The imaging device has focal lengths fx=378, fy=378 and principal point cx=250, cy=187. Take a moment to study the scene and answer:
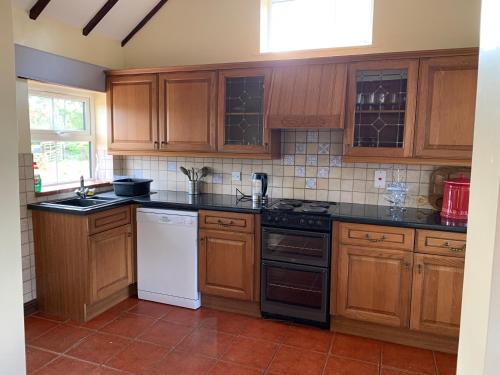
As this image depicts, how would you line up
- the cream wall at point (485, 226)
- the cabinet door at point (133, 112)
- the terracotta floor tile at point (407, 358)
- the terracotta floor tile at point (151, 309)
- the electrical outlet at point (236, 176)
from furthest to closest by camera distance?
1. the electrical outlet at point (236, 176)
2. the cabinet door at point (133, 112)
3. the terracotta floor tile at point (151, 309)
4. the terracotta floor tile at point (407, 358)
5. the cream wall at point (485, 226)

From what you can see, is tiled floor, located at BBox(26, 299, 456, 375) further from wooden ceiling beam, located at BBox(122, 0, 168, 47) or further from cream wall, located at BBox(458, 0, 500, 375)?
wooden ceiling beam, located at BBox(122, 0, 168, 47)

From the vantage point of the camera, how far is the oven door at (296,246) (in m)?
2.76

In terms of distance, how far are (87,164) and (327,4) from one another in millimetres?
2746

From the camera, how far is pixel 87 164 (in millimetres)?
3854

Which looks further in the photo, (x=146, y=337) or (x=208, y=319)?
(x=208, y=319)

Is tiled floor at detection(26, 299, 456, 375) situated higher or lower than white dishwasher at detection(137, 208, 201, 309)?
lower

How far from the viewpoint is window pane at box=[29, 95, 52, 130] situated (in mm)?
3203

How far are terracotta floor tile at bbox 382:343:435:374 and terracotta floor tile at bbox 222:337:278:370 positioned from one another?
75 cm

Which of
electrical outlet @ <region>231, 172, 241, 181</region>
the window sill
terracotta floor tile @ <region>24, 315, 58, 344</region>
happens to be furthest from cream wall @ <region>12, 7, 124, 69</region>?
terracotta floor tile @ <region>24, 315, 58, 344</region>

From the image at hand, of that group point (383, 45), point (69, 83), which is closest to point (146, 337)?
point (69, 83)

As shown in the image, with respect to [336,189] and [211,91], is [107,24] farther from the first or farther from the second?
[336,189]

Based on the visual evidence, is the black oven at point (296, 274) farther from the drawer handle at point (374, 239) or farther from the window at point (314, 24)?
the window at point (314, 24)

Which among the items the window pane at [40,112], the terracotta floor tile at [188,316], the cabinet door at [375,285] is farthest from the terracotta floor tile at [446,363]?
the window pane at [40,112]

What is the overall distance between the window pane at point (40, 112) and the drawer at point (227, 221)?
5.27 ft
